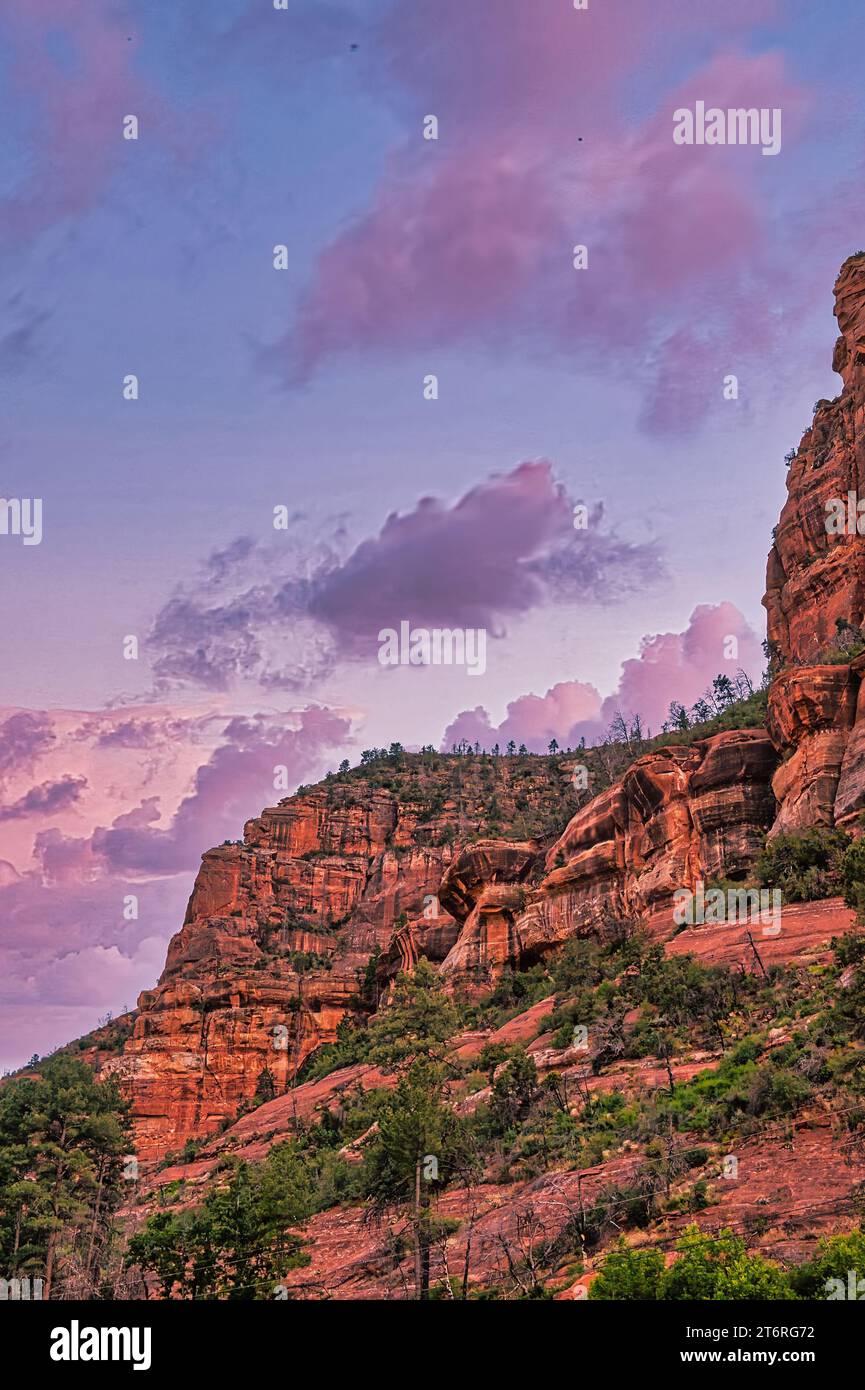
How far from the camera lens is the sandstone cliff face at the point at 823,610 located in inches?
2203

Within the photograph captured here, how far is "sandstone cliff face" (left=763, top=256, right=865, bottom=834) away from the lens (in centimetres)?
5597

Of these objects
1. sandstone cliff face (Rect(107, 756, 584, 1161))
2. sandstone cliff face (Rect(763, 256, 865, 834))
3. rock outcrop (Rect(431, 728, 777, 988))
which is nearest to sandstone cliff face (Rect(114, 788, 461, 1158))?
sandstone cliff face (Rect(107, 756, 584, 1161))

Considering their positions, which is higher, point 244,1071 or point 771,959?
point 771,959

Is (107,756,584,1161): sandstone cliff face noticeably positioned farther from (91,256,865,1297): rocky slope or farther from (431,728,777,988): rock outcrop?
(431,728,777,988): rock outcrop

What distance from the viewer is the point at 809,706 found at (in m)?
58.3

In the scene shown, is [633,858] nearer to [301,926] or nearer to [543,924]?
[543,924]

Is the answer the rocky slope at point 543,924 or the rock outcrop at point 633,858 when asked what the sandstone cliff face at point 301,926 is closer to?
the rocky slope at point 543,924

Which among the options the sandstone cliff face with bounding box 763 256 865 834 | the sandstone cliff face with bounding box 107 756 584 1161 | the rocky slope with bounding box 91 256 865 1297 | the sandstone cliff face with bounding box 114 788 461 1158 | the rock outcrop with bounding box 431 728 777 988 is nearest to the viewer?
the rocky slope with bounding box 91 256 865 1297

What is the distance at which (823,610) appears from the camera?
7325cm

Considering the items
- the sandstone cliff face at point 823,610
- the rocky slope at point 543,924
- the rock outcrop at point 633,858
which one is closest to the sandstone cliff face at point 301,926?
the rocky slope at point 543,924

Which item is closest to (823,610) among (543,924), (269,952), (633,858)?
(633,858)
